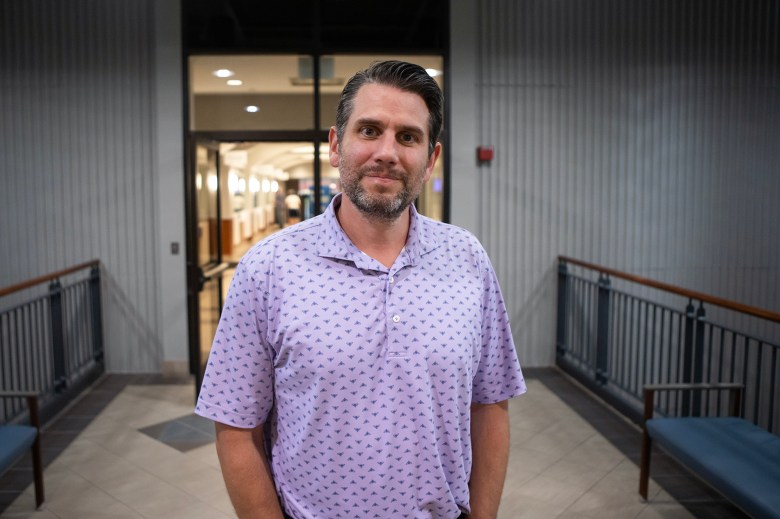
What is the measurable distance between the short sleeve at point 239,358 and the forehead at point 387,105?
16.8 inches

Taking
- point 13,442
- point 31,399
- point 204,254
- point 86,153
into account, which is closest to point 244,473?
point 13,442

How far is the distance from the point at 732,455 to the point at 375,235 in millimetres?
2335

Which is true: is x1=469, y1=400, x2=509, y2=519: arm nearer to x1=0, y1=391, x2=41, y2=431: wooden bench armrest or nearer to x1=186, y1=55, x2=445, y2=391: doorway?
x1=0, y1=391, x2=41, y2=431: wooden bench armrest

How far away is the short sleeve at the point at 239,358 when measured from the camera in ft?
4.79

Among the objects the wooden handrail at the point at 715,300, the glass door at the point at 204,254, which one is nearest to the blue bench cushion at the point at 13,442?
the glass door at the point at 204,254

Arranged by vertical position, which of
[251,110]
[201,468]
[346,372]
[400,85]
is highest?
[251,110]

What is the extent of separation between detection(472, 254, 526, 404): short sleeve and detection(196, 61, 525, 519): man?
5.6 inches

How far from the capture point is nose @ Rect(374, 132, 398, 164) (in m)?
1.43

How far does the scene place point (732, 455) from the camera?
299cm

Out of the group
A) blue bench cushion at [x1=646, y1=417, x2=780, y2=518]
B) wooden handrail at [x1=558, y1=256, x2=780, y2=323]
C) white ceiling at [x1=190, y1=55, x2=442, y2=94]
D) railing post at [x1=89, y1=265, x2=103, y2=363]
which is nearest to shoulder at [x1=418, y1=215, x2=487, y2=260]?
blue bench cushion at [x1=646, y1=417, x2=780, y2=518]

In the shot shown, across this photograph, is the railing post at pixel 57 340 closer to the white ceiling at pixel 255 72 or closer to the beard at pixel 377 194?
the white ceiling at pixel 255 72

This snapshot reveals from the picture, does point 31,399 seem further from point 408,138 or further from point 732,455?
point 732,455

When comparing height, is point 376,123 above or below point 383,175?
above

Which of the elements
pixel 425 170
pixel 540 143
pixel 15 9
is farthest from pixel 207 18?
pixel 425 170
